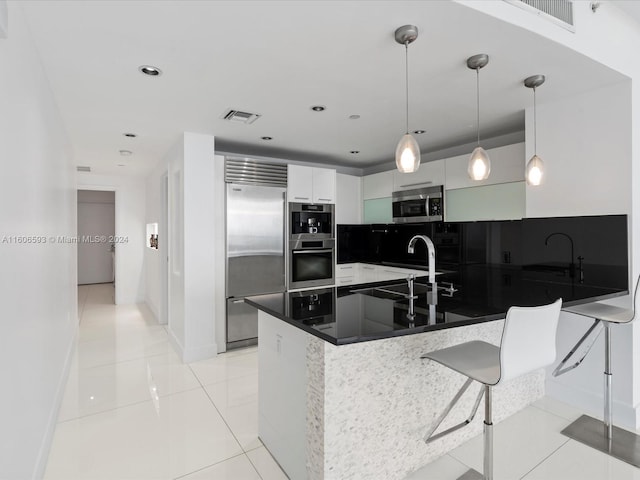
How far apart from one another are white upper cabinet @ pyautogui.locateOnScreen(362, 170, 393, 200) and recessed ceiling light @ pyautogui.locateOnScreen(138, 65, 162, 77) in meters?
3.22

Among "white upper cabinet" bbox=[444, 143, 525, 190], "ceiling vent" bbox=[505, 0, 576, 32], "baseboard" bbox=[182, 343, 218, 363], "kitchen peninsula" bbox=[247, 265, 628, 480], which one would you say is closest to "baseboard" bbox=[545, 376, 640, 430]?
"kitchen peninsula" bbox=[247, 265, 628, 480]

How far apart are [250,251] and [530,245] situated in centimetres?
279

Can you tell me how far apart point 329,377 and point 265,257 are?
2617mm

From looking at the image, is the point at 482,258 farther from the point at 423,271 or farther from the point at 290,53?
the point at 290,53

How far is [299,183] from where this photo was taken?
4285mm

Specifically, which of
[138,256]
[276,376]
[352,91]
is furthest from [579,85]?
[138,256]

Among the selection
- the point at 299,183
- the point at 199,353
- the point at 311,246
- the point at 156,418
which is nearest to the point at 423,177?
the point at 299,183

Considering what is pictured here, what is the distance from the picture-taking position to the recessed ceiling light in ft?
6.95

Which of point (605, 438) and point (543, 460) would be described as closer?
point (543, 460)

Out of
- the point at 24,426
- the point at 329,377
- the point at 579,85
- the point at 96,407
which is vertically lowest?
the point at 96,407

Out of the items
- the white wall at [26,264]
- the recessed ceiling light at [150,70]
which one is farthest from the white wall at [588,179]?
the white wall at [26,264]

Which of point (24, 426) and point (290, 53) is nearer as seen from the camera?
point (24, 426)

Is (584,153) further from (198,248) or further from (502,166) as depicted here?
(198,248)

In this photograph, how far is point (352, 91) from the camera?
2.50 metres
